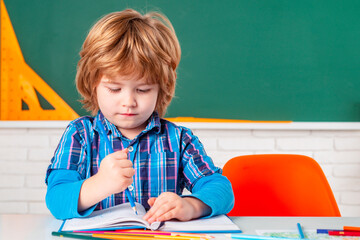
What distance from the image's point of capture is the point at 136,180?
1012 mm

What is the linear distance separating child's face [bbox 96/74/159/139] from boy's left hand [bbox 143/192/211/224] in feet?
0.71

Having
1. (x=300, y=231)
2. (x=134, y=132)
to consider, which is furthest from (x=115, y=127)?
(x=300, y=231)

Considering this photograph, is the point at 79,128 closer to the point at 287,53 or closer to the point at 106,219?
the point at 106,219

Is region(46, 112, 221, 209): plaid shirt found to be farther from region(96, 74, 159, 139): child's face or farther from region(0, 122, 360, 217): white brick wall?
region(0, 122, 360, 217): white brick wall

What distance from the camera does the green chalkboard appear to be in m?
2.09

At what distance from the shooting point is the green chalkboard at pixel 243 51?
6.87 ft

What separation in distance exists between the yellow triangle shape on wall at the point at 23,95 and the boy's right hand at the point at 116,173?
4.49ft

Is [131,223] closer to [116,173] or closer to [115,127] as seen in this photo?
[116,173]

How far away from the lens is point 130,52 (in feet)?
3.14

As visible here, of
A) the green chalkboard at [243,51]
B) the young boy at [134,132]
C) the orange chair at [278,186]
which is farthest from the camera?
the green chalkboard at [243,51]

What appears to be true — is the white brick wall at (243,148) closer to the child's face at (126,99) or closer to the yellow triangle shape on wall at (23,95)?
the yellow triangle shape on wall at (23,95)

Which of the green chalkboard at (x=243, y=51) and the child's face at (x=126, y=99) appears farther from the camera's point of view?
the green chalkboard at (x=243, y=51)

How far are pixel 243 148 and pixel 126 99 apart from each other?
1.28 m

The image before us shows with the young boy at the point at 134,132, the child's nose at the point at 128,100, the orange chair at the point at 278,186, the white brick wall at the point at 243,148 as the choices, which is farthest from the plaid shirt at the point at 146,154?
the white brick wall at the point at 243,148
